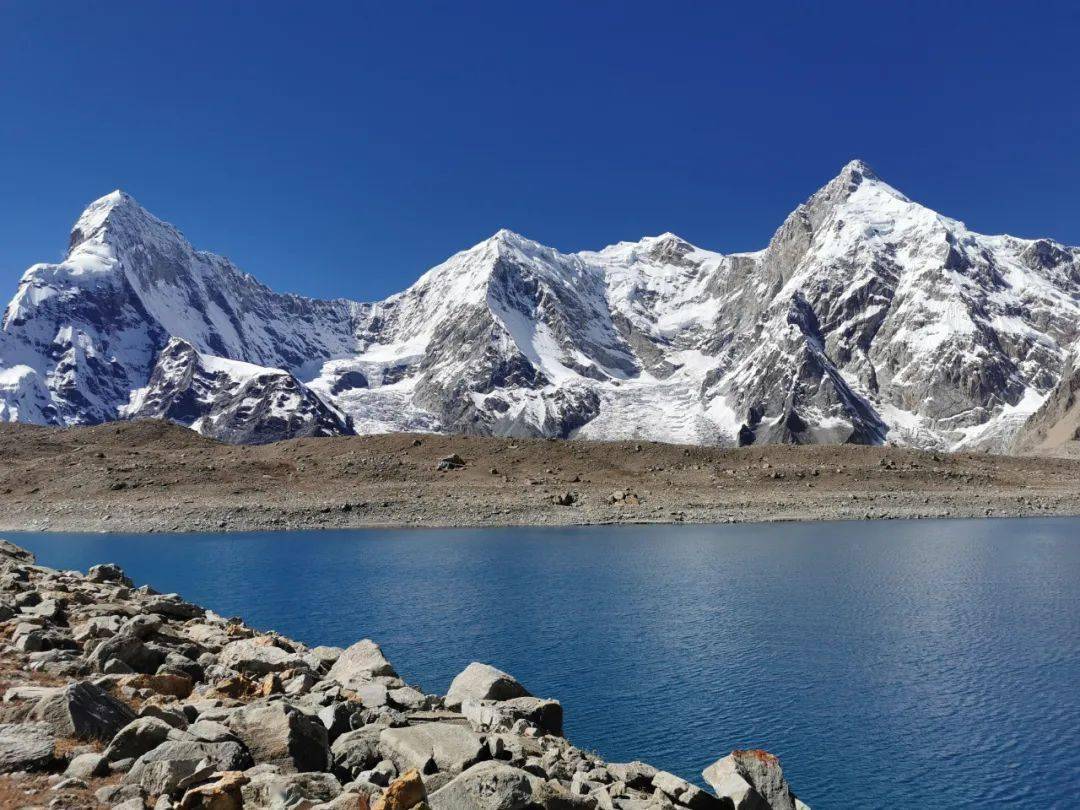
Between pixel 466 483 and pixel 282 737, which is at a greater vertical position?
pixel 282 737

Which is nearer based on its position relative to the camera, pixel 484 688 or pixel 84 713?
pixel 84 713

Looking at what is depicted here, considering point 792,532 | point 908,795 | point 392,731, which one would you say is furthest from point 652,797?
point 792,532

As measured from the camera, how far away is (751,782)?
45.2 feet

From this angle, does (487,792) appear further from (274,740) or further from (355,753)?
(274,740)

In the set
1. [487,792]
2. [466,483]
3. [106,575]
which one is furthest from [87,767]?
[466,483]

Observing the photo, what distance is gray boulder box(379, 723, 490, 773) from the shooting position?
1206cm

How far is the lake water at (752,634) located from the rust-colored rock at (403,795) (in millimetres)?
9751

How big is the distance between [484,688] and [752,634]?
55.0ft

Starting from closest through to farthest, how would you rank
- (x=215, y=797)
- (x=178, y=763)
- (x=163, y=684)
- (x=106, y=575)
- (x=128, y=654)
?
(x=215, y=797)
(x=178, y=763)
(x=163, y=684)
(x=128, y=654)
(x=106, y=575)

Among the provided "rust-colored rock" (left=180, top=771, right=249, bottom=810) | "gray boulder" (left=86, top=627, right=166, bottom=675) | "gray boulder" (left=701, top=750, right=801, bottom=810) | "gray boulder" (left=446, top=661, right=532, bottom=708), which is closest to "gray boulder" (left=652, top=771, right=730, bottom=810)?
"gray boulder" (left=701, top=750, right=801, bottom=810)

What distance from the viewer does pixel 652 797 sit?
1292 centimetres

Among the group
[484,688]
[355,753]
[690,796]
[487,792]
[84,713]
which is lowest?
[690,796]

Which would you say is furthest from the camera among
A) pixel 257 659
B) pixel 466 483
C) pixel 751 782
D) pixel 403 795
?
pixel 466 483

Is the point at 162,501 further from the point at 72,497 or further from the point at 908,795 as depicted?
the point at 908,795
